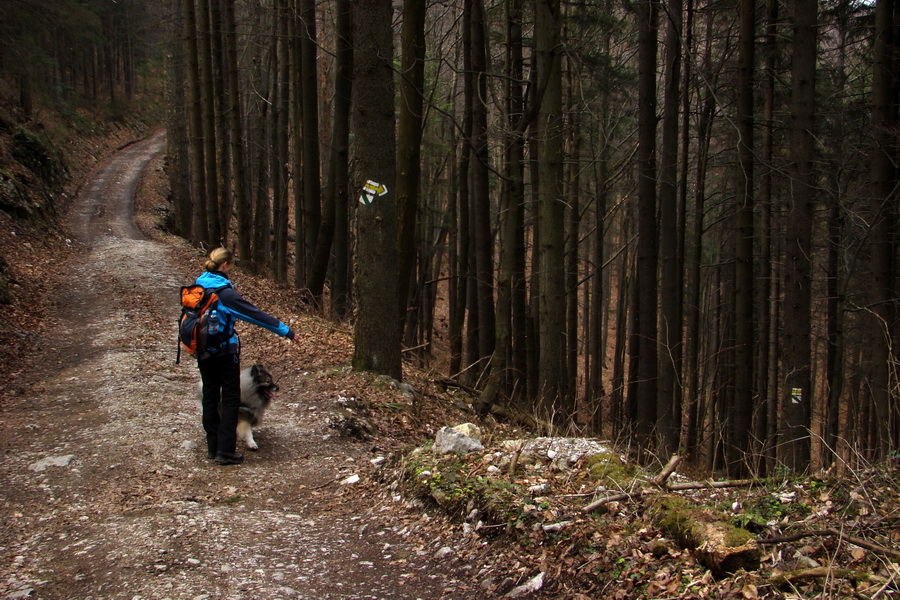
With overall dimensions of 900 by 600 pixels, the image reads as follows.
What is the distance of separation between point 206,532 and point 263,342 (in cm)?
737

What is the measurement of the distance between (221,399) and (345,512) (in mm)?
1745

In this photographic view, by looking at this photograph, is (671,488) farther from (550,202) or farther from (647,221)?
(647,221)

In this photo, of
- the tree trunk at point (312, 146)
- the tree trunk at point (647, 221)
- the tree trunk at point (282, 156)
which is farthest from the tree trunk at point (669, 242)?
the tree trunk at point (282, 156)

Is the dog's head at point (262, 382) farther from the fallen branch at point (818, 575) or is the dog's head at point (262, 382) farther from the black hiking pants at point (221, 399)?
the fallen branch at point (818, 575)

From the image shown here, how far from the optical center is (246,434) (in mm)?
6379

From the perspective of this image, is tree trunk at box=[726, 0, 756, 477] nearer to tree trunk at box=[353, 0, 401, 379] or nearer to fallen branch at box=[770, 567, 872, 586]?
tree trunk at box=[353, 0, 401, 379]

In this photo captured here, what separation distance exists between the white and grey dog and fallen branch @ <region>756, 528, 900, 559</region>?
4.57 m

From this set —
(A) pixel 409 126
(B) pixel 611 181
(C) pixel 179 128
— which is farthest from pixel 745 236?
(C) pixel 179 128

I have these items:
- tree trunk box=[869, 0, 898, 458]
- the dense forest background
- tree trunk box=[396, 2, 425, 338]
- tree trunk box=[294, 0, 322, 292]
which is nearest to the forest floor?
the dense forest background

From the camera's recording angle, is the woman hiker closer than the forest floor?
No

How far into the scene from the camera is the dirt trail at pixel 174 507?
390 centimetres

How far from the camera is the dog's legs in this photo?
636cm

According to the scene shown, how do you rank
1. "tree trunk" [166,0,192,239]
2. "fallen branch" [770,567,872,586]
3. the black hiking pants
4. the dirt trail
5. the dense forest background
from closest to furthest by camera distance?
"fallen branch" [770,567,872,586]
the dirt trail
the black hiking pants
the dense forest background
"tree trunk" [166,0,192,239]

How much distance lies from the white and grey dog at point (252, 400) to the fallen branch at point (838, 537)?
457cm
